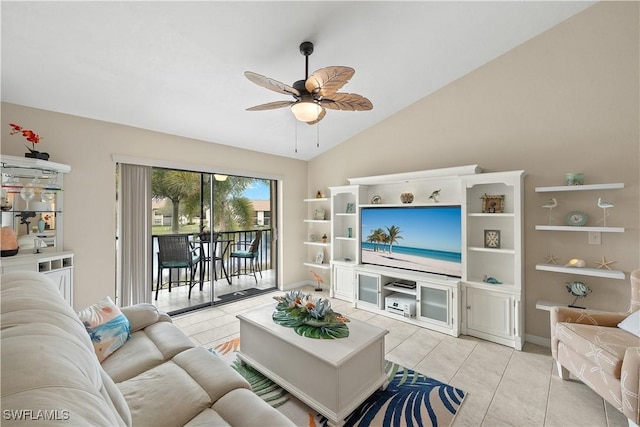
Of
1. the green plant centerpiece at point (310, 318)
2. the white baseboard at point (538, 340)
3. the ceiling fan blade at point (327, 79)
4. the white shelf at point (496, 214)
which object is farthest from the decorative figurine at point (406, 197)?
the ceiling fan blade at point (327, 79)

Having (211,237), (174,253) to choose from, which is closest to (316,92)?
(211,237)

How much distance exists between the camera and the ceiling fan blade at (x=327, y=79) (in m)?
1.75

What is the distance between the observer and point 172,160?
3.61 metres

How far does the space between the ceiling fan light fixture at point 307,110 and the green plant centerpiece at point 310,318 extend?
4.90 feet

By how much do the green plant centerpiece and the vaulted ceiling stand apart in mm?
2236

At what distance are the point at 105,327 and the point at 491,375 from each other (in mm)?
3016

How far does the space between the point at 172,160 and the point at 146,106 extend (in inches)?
31.2

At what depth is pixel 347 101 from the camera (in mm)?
2178

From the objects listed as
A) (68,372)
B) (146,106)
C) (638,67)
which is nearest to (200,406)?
(68,372)

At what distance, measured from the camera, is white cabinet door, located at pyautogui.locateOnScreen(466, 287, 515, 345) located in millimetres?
2885

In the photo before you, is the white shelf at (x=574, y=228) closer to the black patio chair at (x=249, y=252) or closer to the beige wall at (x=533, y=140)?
the beige wall at (x=533, y=140)

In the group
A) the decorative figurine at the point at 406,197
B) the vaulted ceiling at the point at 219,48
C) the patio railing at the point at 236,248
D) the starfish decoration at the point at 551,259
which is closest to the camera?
the vaulted ceiling at the point at 219,48

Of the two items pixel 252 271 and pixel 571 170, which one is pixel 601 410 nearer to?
pixel 571 170

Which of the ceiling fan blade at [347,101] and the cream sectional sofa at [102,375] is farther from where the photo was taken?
the ceiling fan blade at [347,101]
